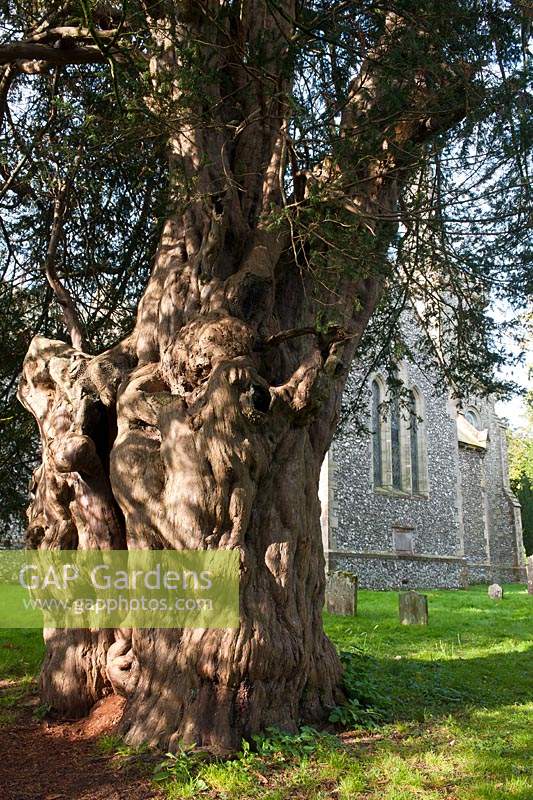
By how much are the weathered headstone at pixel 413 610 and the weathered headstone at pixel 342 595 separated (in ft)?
3.18

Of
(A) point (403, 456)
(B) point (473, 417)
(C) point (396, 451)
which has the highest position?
(B) point (473, 417)

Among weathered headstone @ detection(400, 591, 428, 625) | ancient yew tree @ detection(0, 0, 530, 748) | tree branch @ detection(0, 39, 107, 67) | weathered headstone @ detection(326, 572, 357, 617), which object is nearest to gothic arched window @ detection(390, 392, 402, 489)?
weathered headstone @ detection(326, 572, 357, 617)

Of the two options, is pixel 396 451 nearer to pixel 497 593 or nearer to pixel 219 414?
pixel 497 593

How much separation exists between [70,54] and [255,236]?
2.09 meters

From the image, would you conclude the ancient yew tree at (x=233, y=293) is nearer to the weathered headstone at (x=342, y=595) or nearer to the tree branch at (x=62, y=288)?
the tree branch at (x=62, y=288)

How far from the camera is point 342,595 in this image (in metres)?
11.5

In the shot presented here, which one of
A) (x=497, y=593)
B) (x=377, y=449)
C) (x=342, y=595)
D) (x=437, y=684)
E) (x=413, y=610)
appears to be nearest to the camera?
(x=437, y=684)

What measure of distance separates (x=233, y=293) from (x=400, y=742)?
137 inches

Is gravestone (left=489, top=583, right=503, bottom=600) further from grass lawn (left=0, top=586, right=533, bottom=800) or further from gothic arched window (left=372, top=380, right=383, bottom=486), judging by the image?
grass lawn (left=0, top=586, right=533, bottom=800)

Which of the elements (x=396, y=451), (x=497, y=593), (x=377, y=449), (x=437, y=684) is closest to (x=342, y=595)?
(x=437, y=684)

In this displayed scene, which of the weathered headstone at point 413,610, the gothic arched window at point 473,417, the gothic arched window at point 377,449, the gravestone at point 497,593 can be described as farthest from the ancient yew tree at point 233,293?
the gothic arched window at point 473,417

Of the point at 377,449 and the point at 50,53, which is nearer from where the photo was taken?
the point at 50,53

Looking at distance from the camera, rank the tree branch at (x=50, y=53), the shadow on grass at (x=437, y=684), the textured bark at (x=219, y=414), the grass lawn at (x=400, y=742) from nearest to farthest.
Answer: the grass lawn at (x=400, y=742) < the textured bark at (x=219, y=414) < the tree branch at (x=50, y=53) < the shadow on grass at (x=437, y=684)

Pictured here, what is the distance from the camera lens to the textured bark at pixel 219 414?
4.36m
